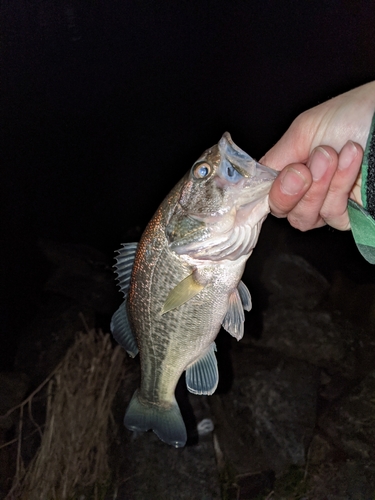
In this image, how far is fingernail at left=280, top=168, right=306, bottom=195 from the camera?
172cm

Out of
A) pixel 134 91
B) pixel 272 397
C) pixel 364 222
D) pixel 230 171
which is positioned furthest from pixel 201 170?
pixel 134 91

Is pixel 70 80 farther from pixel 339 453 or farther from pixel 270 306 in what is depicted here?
pixel 339 453

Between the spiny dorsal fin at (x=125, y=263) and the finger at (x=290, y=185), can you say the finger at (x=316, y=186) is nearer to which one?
the finger at (x=290, y=185)

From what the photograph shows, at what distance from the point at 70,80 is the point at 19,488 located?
7146 mm

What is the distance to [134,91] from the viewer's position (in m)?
8.00

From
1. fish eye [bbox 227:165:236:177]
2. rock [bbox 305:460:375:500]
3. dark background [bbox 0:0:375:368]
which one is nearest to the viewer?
fish eye [bbox 227:165:236:177]

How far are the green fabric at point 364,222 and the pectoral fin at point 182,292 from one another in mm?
787

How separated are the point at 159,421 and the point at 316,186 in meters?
1.53

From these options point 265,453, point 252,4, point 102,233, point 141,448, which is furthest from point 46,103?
point 265,453

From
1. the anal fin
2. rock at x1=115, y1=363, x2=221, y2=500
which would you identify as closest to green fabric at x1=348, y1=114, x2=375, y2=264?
the anal fin

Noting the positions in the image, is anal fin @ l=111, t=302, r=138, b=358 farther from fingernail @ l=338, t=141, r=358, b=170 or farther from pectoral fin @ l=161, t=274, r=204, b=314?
fingernail @ l=338, t=141, r=358, b=170

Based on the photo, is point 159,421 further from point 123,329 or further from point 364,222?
point 364,222

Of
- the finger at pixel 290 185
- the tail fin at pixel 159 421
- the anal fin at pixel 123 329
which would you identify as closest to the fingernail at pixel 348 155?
the finger at pixel 290 185

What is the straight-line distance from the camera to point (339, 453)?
4.58 meters
